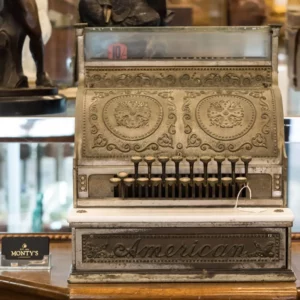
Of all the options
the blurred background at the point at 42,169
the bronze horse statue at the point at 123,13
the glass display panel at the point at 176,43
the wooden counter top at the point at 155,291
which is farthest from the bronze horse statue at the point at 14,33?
the wooden counter top at the point at 155,291

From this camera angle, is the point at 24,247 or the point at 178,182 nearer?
the point at 178,182

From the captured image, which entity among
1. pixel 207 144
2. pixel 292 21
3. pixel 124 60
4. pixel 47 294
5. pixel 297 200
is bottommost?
pixel 47 294

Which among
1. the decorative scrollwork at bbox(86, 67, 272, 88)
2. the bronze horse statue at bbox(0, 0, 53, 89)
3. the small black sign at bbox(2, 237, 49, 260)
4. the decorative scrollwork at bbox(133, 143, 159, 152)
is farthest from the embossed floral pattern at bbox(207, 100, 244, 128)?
the bronze horse statue at bbox(0, 0, 53, 89)

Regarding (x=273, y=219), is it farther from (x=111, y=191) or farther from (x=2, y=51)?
(x=2, y=51)

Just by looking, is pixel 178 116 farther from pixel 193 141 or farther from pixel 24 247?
pixel 24 247

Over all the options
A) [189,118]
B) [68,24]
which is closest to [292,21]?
[68,24]

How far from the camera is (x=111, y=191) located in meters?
2.68

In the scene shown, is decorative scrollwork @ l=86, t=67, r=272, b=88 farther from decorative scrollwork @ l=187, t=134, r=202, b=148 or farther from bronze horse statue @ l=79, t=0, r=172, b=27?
bronze horse statue @ l=79, t=0, r=172, b=27

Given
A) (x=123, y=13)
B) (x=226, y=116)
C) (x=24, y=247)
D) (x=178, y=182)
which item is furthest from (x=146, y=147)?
(x=123, y=13)

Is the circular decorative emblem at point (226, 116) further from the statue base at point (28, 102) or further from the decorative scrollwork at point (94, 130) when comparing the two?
the statue base at point (28, 102)

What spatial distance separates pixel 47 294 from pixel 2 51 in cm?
188

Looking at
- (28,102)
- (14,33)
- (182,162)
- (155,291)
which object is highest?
(14,33)

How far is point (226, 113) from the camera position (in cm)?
275

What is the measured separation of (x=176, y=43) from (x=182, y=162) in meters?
0.50
